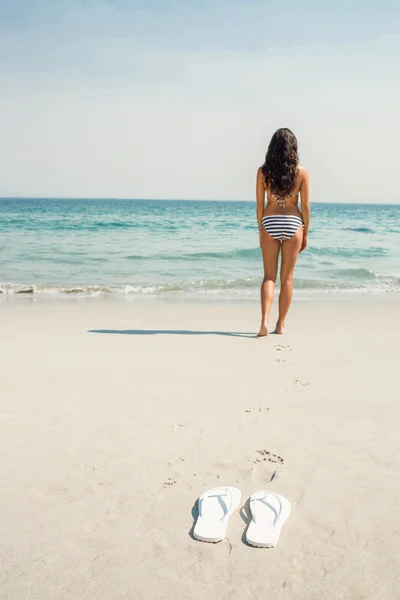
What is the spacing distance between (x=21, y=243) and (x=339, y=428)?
611 inches

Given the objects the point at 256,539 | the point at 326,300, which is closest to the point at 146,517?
the point at 256,539

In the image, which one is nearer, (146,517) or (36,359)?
(146,517)

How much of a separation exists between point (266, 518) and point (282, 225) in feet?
12.0

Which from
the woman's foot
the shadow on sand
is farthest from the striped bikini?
the shadow on sand

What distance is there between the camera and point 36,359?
4.41 m

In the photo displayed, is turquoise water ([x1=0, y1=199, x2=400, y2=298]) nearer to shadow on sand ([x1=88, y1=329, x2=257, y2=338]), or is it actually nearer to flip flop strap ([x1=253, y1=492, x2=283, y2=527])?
shadow on sand ([x1=88, y1=329, x2=257, y2=338])

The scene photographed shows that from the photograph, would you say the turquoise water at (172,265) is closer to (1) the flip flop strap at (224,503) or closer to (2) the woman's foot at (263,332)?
(2) the woman's foot at (263,332)

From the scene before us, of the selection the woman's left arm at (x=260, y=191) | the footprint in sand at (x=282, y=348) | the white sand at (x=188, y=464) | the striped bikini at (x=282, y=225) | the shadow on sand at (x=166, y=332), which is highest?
the woman's left arm at (x=260, y=191)

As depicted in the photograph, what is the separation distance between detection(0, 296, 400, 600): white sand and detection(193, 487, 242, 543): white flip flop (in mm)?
39

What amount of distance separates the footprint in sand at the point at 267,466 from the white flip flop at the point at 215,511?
0.18 metres

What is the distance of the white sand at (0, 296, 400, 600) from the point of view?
188 cm

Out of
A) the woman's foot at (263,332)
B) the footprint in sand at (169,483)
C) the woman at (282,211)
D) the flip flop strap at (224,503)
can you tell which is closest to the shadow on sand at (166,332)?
the woman's foot at (263,332)

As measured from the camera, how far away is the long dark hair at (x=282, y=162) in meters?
5.14

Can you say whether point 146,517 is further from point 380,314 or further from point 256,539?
point 380,314
